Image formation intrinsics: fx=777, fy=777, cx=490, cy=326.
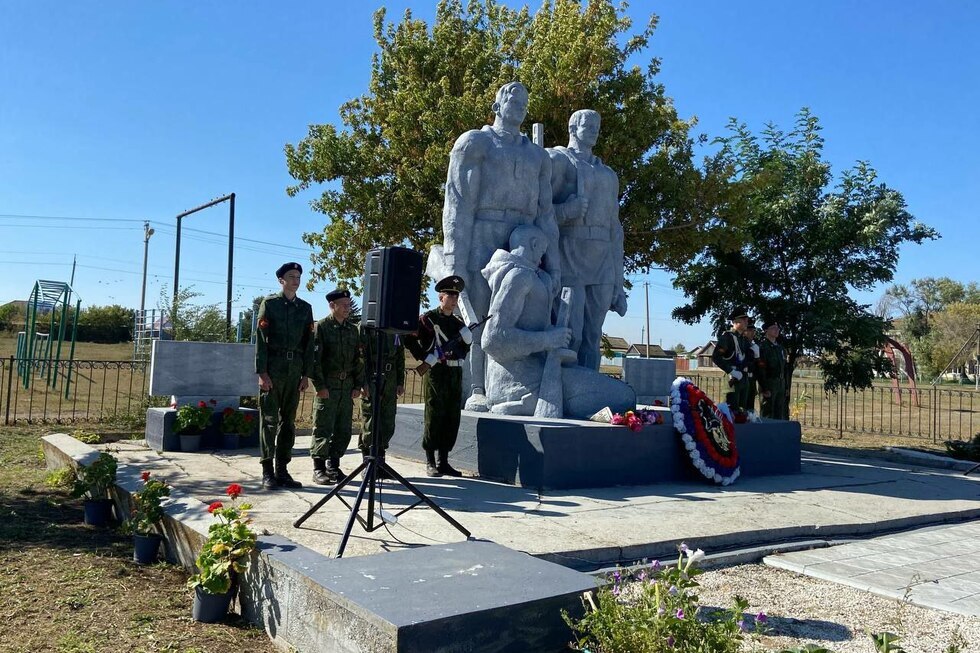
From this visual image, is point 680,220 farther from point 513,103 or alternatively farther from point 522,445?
point 522,445

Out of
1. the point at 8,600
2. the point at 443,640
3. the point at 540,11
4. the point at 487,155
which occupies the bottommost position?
the point at 8,600

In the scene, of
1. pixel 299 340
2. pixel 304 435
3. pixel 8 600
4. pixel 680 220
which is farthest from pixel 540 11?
pixel 8 600

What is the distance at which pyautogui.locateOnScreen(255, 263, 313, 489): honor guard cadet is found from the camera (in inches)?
231

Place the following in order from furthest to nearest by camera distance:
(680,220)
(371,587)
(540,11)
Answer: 1. (540,11)
2. (680,220)
3. (371,587)

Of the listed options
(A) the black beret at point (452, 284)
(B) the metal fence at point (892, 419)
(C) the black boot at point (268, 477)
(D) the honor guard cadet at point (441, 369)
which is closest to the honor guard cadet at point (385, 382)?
(D) the honor guard cadet at point (441, 369)

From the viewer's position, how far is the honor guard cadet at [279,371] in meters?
5.86

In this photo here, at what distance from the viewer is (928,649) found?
3197 mm

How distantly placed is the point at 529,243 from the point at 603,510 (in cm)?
291

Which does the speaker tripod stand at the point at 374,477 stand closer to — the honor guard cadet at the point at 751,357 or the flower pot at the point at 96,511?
the flower pot at the point at 96,511

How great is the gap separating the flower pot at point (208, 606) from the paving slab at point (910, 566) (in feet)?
9.81

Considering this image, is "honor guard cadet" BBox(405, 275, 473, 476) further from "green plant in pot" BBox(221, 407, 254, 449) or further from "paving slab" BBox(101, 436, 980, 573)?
"green plant in pot" BBox(221, 407, 254, 449)

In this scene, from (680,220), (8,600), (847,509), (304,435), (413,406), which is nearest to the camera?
(8,600)

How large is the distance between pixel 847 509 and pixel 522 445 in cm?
254

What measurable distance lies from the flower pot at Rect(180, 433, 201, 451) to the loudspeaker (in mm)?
4694
